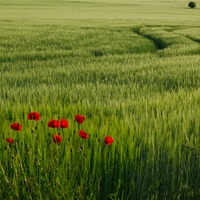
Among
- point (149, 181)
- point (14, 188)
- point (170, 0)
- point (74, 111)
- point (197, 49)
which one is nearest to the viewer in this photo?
point (14, 188)

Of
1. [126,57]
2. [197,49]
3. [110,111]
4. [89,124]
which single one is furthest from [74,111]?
[197,49]

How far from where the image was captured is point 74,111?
124 inches

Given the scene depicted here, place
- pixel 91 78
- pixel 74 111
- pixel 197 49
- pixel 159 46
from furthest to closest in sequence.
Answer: pixel 159 46
pixel 197 49
pixel 91 78
pixel 74 111

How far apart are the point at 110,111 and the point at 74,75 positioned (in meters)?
3.45

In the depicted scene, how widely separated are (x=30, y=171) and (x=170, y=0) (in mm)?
89268

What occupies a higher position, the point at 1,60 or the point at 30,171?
the point at 30,171

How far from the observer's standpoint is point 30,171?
202 cm

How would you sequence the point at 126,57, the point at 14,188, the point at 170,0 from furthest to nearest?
the point at 170,0 < the point at 126,57 < the point at 14,188

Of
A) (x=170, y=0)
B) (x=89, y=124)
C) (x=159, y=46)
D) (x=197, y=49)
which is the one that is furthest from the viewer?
(x=170, y=0)

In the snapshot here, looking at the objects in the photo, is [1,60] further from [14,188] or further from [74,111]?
[14,188]

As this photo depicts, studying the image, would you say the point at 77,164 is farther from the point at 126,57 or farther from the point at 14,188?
the point at 126,57

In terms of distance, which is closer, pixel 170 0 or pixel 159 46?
pixel 159 46

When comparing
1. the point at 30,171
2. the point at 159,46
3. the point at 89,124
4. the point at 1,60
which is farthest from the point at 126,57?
the point at 30,171

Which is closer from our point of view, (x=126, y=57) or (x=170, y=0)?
(x=126, y=57)
